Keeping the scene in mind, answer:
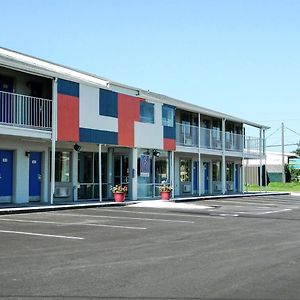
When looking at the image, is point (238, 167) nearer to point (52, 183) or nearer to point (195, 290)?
point (52, 183)

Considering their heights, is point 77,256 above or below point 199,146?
below

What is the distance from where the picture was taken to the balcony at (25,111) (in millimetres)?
20500

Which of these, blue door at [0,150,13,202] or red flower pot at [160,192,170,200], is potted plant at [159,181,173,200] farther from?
blue door at [0,150,13,202]

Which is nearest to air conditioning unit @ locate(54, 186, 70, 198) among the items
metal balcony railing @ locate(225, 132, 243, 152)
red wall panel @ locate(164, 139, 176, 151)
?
red wall panel @ locate(164, 139, 176, 151)

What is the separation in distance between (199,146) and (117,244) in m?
22.0

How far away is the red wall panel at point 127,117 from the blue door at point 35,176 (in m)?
4.34

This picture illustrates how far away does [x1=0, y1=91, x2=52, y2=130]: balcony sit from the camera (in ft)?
67.3

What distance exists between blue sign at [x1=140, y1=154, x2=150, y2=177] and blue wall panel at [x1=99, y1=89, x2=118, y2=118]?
367cm

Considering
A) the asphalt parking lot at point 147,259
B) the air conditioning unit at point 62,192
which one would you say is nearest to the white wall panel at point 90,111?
the air conditioning unit at point 62,192

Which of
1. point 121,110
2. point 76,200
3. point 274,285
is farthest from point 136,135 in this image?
point 274,285

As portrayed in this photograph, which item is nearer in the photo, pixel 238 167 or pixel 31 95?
pixel 31 95

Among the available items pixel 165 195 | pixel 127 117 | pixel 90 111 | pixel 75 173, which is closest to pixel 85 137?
pixel 90 111

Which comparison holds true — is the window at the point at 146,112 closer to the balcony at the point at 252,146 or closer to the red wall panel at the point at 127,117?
the red wall panel at the point at 127,117

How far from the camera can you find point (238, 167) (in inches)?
1694
